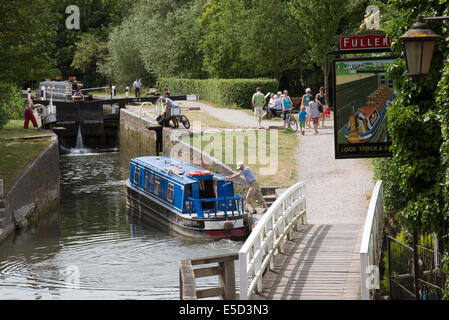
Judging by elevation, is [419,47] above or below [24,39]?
below

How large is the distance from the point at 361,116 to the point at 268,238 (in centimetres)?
306

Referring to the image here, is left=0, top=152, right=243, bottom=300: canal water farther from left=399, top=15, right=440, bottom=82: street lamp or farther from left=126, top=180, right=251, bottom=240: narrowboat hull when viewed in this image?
left=399, top=15, right=440, bottom=82: street lamp

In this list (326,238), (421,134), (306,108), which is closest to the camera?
(421,134)

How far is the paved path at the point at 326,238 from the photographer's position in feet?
34.3

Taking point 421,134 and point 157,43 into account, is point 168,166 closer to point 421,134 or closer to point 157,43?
point 421,134

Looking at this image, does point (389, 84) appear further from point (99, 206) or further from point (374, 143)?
point (99, 206)

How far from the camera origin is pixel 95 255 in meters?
19.0

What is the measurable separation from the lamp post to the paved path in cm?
353

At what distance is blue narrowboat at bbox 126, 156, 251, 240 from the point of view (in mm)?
19875

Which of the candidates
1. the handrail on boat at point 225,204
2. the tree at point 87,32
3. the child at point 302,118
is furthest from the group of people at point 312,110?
the tree at point 87,32

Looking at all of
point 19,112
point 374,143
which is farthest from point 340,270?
point 19,112

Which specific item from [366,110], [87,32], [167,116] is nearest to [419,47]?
[366,110]

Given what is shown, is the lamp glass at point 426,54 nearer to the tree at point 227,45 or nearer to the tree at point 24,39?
the tree at point 24,39

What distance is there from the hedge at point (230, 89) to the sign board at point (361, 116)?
25296 mm
